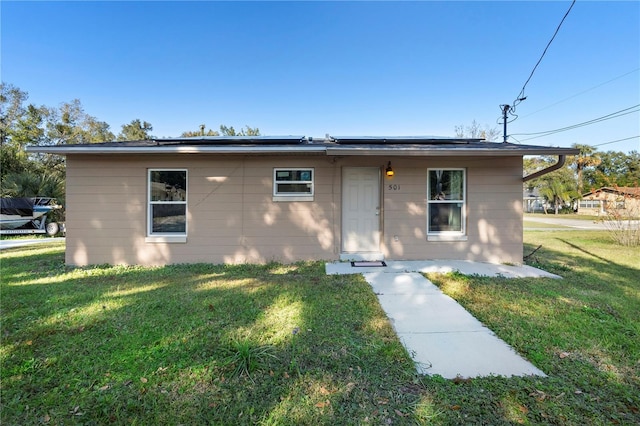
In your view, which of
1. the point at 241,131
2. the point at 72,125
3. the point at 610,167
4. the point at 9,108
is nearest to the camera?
the point at 9,108

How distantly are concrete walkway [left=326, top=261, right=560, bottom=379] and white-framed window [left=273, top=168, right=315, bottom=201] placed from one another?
1904 millimetres

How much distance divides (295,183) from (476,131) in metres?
23.1

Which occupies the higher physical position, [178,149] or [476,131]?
[476,131]

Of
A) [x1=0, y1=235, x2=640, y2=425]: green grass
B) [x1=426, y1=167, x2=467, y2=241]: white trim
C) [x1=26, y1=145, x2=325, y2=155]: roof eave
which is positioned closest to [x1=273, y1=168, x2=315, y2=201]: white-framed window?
[x1=26, y1=145, x2=325, y2=155]: roof eave

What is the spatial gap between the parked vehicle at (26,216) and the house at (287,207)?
7657mm

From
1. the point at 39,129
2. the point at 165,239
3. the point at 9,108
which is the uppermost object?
the point at 9,108

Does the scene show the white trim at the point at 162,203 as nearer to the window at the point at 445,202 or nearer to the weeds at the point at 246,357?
the weeds at the point at 246,357

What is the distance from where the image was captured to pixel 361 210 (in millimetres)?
6605

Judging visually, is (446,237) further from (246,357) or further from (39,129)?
(39,129)

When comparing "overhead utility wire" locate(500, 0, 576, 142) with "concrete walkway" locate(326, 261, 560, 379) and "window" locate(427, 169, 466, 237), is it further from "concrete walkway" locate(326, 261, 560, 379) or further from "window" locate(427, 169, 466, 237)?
"concrete walkway" locate(326, 261, 560, 379)

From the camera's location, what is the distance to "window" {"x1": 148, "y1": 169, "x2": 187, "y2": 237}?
6.43 m

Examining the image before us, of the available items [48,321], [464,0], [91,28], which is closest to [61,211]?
[91,28]

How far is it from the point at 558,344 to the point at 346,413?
239cm

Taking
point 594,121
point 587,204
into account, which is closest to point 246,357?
point 594,121
